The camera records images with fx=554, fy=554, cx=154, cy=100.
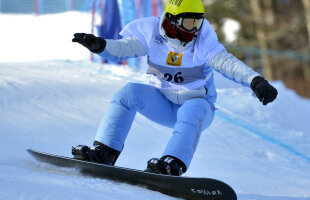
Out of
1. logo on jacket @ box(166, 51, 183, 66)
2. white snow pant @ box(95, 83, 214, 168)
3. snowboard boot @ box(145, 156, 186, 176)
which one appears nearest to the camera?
snowboard boot @ box(145, 156, 186, 176)

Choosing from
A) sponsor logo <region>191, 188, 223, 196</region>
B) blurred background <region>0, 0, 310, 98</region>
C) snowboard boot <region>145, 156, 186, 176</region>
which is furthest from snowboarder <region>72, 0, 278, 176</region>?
blurred background <region>0, 0, 310, 98</region>

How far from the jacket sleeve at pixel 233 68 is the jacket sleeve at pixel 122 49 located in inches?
17.2

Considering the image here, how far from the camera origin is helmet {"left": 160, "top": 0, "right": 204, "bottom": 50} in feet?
10.0

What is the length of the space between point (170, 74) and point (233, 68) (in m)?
0.40

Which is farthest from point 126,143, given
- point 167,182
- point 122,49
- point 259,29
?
point 259,29

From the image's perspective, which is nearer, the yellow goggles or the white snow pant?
the white snow pant

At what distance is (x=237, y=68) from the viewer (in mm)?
2928

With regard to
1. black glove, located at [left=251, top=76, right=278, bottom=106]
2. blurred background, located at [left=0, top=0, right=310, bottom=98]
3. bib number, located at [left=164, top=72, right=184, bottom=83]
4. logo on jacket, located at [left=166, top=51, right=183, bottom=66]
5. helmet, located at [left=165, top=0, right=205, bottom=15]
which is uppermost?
helmet, located at [left=165, top=0, right=205, bottom=15]

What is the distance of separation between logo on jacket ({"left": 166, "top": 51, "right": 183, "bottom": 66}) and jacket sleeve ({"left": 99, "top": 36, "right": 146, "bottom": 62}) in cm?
18

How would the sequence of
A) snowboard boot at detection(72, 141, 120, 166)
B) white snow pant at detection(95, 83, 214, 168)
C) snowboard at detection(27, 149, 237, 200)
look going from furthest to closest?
snowboard boot at detection(72, 141, 120, 166) → white snow pant at detection(95, 83, 214, 168) → snowboard at detection(27, 149, 237, 200)

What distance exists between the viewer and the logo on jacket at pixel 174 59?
3.13 m

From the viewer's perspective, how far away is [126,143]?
405cm

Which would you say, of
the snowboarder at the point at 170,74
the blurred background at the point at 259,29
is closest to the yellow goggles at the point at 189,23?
the snowboarder at the point at 170,74

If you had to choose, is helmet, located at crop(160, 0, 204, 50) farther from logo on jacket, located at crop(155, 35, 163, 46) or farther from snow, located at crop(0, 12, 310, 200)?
snow, located at crop(0, 12, 310, 200)
